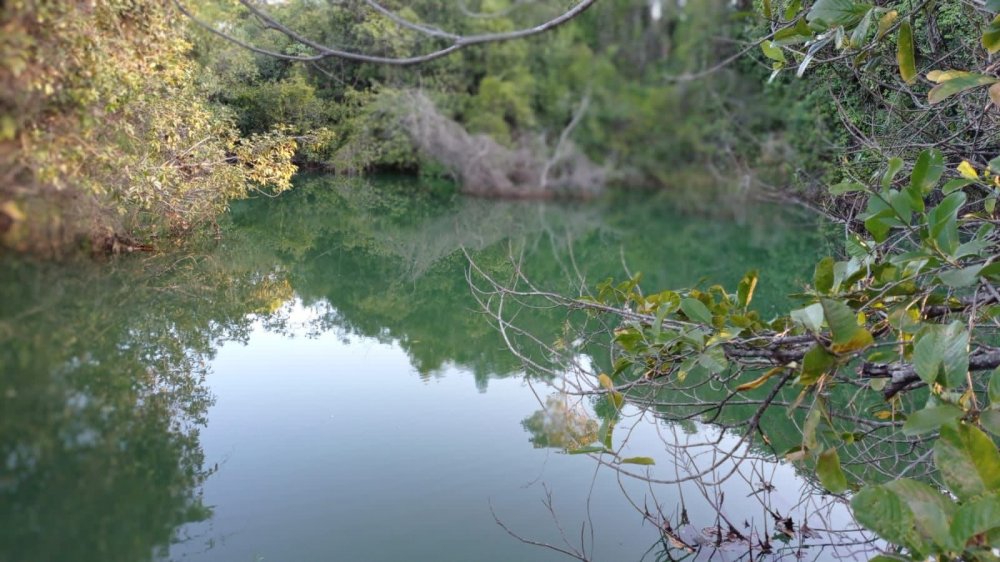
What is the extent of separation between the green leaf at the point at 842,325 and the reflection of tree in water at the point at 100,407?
5.06ft

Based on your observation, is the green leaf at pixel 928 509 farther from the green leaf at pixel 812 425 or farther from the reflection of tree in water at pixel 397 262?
the reflection of tree in water at pixel 397 262

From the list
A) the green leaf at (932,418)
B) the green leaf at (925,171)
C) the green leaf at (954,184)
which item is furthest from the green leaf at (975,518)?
the green leaf at (954,184)

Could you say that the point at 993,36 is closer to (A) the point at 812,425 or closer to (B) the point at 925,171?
(B) the point at 925,171

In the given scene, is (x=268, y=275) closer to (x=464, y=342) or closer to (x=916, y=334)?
(x=464, y=342)

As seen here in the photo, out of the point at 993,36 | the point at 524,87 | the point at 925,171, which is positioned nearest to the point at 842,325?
the point at 925,171

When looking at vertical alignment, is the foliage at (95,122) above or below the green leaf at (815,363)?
above

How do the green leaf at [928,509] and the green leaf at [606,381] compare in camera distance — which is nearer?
the green leaf at [928,509]

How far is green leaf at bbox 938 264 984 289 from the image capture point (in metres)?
1.33

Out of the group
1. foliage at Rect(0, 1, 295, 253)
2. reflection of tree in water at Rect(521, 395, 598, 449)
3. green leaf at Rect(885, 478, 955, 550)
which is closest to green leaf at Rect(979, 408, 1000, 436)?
green leaf at Rect(885, 478, 955, 550)

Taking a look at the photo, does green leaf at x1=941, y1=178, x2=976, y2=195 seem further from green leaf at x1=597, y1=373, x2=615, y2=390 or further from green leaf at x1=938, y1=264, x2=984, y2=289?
green leaf at x1=597, y1=373, x2=615, y2=390

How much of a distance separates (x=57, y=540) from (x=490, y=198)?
6722mm

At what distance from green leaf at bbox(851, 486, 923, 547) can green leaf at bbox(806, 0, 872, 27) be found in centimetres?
99

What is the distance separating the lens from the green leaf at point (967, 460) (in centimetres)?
115

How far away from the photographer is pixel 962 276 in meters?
1.35
